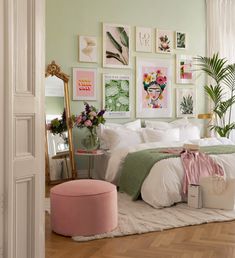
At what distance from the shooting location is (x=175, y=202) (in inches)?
170

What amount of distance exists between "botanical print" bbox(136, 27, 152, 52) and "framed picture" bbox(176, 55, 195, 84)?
0.60 m

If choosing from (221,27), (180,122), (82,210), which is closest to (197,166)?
(82,210)

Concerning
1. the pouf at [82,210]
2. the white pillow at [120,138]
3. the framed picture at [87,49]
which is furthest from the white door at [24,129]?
the framed picture at [87,49]

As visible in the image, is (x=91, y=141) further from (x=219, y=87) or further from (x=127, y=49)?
(x=219, y=87)

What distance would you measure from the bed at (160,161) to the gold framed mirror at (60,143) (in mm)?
636

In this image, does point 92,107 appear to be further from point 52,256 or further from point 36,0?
point 36,0

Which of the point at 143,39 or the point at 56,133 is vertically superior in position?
the point at 143,39

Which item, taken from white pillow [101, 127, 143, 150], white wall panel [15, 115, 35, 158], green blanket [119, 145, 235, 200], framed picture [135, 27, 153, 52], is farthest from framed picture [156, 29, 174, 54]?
white wall panel [15, 115, 35, 158]

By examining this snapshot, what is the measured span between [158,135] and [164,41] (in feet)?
6.05

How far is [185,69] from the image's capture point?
6.96 metres

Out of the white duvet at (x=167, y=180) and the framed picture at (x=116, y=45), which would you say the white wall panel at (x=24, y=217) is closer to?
the white duvet at (x=167, y=180)

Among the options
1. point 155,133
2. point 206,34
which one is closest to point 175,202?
point 155,133

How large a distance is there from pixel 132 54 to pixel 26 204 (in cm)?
480

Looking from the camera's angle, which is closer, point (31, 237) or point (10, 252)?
point (10, 252)
